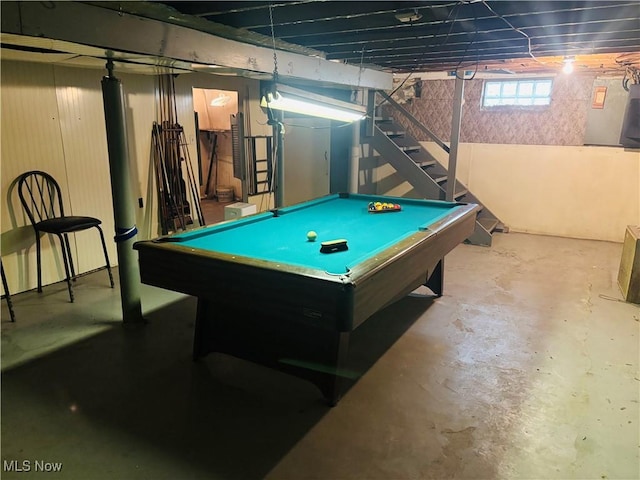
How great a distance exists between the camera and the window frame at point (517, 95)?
596 centimetres

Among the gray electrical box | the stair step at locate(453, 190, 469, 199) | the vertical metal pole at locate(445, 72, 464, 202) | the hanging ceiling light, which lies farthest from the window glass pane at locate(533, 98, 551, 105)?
the stair step at locate(453, 190, 469, 199)

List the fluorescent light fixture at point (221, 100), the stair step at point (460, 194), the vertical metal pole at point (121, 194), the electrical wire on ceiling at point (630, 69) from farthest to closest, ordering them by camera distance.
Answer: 1. the fluorescent light fixture at point (221, 100)
2. the stair step at point (460, 194)
3. the electrical wire on ceiling at point (630, 69)
4. the vertical metal pole at point (121, 194)

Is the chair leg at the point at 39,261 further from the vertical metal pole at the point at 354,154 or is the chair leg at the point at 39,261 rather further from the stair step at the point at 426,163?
the stair step at the point at 426,163

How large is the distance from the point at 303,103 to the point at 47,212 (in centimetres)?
266

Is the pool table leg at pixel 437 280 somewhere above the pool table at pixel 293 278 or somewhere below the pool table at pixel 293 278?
below

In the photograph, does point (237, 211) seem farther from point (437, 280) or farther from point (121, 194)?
point (437, 280)

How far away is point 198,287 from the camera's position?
227 centimetres

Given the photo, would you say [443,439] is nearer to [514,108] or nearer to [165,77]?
[165,77]

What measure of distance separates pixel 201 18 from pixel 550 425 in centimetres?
322

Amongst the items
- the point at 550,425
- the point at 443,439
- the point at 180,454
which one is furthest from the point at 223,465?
the point at 550,425

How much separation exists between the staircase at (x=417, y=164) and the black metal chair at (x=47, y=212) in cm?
382

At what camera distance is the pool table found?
6.53 ft

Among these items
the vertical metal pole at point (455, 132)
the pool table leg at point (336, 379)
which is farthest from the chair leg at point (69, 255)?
the vertical metal pole at point (455, 132)

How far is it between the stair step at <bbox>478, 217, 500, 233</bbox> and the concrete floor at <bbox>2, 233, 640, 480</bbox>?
7.43ft
